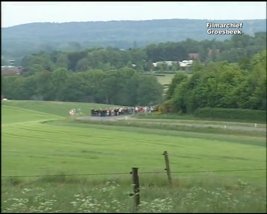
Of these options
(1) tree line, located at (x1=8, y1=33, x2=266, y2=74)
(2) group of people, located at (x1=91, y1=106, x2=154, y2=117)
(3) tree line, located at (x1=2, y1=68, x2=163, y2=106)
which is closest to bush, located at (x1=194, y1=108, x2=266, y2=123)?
(2) group of people, located at (x1=91, y1=106, x2=154, y2=117)

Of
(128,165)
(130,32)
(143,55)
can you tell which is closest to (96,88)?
(130,32)

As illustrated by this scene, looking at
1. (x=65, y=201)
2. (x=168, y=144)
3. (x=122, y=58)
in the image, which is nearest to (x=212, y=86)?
(x=122, y=58)

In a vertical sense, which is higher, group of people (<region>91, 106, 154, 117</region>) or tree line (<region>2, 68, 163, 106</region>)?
tree line (<region>2, 68, 163, 106</region>)

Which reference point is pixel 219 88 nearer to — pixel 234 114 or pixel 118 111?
pixel 234 114

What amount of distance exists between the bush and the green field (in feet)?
17.0

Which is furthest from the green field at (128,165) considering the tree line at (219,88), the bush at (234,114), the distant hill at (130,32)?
the tree line at (219,88)

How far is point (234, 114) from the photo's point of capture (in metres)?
38.5

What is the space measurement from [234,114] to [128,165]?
65.6ft

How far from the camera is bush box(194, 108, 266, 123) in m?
37.2

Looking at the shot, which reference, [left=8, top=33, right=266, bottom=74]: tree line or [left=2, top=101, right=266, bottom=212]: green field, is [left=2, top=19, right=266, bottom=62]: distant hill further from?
[left=2, top=101, right=266, bottom=212]: green field

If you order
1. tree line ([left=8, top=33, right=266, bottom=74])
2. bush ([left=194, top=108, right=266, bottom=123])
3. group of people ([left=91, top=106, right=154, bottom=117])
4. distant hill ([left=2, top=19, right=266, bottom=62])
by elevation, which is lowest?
bush ([left=194, top=108, right=266, bottom=123])

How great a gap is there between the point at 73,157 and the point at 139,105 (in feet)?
80.8

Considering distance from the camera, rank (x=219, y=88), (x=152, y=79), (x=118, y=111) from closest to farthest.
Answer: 1. (x=118, y=111)
2. (x=152, y=79)
3. (x=219, y=88)

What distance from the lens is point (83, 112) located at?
4503 centimetres
